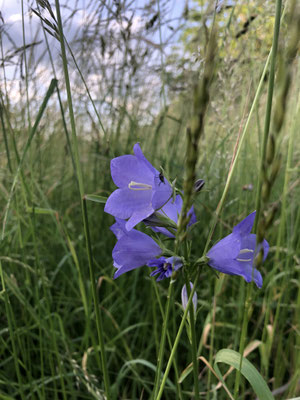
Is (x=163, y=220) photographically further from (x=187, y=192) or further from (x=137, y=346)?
(x=137, y=346)

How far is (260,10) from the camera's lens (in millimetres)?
1808

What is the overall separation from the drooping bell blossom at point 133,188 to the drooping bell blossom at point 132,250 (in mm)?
28

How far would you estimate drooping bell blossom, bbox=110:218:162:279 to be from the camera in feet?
2.21

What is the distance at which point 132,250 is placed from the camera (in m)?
0.68

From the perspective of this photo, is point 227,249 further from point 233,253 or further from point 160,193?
point 160,193

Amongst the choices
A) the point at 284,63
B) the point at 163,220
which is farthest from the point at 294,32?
the point at 163,220

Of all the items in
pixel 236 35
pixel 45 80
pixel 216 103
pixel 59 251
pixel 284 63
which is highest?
pixel 236 35

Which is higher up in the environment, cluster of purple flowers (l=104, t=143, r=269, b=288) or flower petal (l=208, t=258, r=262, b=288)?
cluster of purple flowers (l=104, t=143, r=269, b=288)

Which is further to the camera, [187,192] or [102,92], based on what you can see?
[102,92]

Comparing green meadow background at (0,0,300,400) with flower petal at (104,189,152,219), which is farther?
green meadow background at (0,0,300,400)

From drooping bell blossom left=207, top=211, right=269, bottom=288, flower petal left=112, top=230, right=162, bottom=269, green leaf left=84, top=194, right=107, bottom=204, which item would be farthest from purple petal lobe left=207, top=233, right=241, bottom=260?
green leaf left=84, top=194, right=107, bottom=204

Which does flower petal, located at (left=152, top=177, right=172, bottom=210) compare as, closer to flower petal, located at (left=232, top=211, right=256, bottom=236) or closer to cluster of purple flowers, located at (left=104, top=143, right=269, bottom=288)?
cluster of purple flowers, located at (left=104, top=143, right=269, bottom=288)

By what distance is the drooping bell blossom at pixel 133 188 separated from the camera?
0.66 meters

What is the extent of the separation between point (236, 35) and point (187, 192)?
169 cm
